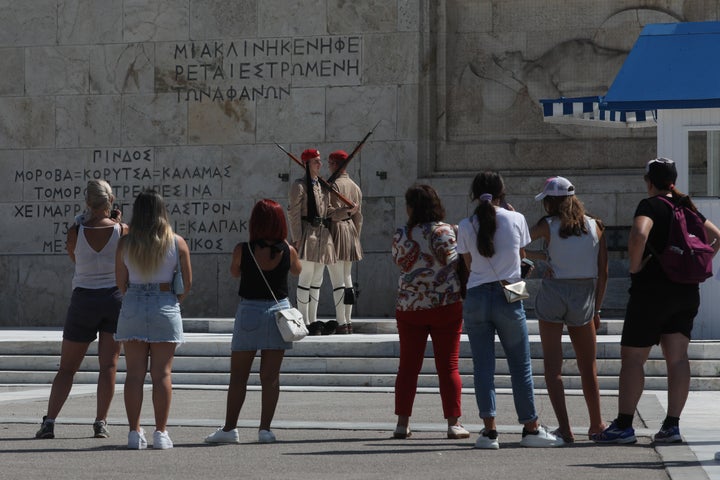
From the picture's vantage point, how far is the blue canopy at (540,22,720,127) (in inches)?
545

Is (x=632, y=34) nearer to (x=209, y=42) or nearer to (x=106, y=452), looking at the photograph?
(x=209, y=42)

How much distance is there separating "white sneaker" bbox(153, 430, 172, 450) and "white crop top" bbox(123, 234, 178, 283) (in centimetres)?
98

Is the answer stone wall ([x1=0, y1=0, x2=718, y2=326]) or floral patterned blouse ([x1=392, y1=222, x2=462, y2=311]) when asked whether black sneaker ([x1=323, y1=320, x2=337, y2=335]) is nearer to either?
stone wall ([x1=0, y1=0, x2=718, y2=326])

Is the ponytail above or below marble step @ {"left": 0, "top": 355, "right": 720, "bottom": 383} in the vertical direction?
above

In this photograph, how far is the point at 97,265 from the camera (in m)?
9.91

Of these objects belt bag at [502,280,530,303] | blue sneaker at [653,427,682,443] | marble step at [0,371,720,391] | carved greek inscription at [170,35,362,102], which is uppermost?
carved greek inscription at [170,35,362,102]

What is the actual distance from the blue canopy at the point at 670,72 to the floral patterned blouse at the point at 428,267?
4.81 meters

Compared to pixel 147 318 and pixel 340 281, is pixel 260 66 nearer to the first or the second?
pixel 340 281

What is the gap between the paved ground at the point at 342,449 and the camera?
804cm

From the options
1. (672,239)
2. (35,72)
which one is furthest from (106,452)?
(35,72)

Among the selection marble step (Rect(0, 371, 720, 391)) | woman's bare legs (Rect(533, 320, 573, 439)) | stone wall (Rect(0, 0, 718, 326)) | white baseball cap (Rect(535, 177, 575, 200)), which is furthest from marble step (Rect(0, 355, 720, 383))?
stone wall (Rect(0, 0, 718, 326))

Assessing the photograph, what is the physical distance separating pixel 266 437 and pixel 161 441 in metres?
0.74

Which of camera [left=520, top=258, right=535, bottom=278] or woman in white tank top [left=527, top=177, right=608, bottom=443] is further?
camera [left=520, top=258, right=535, bottom=278]

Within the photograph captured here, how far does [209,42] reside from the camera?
67.9ft
